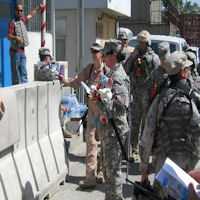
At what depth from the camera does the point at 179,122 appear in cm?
332

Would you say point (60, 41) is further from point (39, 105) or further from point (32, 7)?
point (39, 105)

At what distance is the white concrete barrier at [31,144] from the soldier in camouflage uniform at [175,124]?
1.44 meters

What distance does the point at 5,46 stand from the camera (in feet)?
30.2

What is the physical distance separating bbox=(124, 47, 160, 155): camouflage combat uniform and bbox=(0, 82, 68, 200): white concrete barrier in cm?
166

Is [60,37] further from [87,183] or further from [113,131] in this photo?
[113,131]

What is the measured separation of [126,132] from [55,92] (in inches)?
63.7

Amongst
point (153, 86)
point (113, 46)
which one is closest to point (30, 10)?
point (153, 86)

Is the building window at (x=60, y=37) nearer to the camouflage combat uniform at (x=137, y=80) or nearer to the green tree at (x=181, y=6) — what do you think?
the camouflage combat uniform at (x=137, y=80)

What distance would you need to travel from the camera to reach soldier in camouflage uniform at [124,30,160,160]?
21.7ft

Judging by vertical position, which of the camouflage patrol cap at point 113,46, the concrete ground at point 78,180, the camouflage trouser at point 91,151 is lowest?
the concrete ground at point 78,180

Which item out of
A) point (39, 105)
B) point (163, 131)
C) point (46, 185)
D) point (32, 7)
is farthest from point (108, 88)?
point (32, 7)

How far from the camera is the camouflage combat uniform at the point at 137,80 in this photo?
6.66 m

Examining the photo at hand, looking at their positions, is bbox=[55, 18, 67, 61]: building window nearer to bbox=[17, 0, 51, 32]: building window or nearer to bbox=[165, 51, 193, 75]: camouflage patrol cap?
bbox=[17, 0, 51, 32]: building window

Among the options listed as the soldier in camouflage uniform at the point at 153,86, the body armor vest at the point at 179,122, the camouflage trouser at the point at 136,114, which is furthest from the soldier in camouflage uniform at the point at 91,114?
the body armor vest at the point at 179,122
